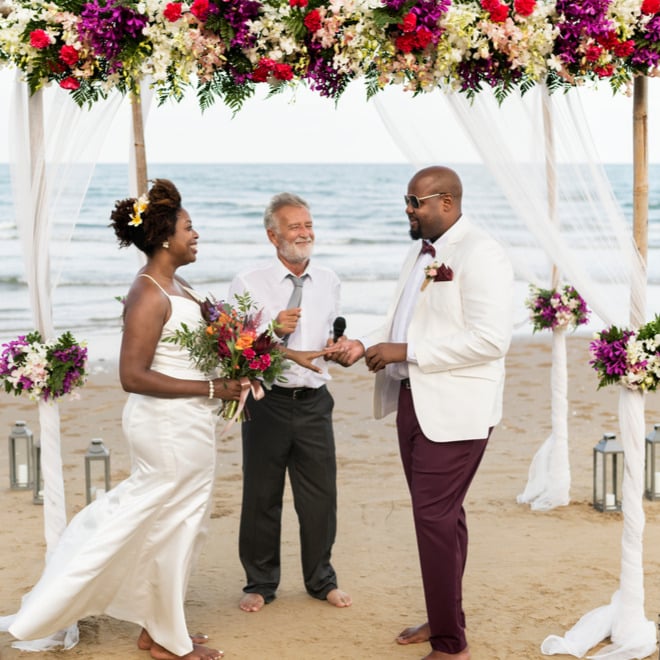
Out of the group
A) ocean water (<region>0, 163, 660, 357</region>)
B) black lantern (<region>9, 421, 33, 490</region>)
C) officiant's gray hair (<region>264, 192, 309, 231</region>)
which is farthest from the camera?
ocean water (<region>0, 163, 660, 357</region>)

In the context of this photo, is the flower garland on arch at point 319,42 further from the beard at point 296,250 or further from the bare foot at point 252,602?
the bare foot at point 252,602

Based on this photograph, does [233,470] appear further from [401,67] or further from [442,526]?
[401,67]

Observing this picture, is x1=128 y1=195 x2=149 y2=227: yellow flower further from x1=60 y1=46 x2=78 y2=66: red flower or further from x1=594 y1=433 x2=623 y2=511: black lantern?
x1=594 y1=433 x2=623 y2=511: black lantern

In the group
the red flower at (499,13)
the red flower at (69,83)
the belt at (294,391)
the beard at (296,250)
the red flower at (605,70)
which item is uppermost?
the red flower at (499,13)

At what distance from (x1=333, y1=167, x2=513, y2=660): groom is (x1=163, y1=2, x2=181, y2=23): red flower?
1.24m

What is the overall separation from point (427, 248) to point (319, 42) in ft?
3.45

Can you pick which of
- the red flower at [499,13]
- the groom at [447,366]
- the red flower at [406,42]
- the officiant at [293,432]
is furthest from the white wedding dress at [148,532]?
the red flower at [499,13]

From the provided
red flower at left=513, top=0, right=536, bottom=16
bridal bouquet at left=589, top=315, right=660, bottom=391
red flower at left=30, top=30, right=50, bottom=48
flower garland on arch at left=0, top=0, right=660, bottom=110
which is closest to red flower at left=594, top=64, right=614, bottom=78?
flower garland on arch at left=0, top=0, right=660, bottom=110

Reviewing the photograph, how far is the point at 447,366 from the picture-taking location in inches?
196

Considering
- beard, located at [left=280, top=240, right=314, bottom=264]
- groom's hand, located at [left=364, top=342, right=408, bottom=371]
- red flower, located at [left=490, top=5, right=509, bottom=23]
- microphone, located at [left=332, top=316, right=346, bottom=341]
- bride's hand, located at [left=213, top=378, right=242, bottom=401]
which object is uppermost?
red flower, located at [left=490, top=5, right=509, bottom=23]

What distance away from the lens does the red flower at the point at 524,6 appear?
4785 mm

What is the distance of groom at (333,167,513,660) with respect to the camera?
490 cm

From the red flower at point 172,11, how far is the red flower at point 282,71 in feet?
1.53

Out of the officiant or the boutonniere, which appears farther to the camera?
the officiant
